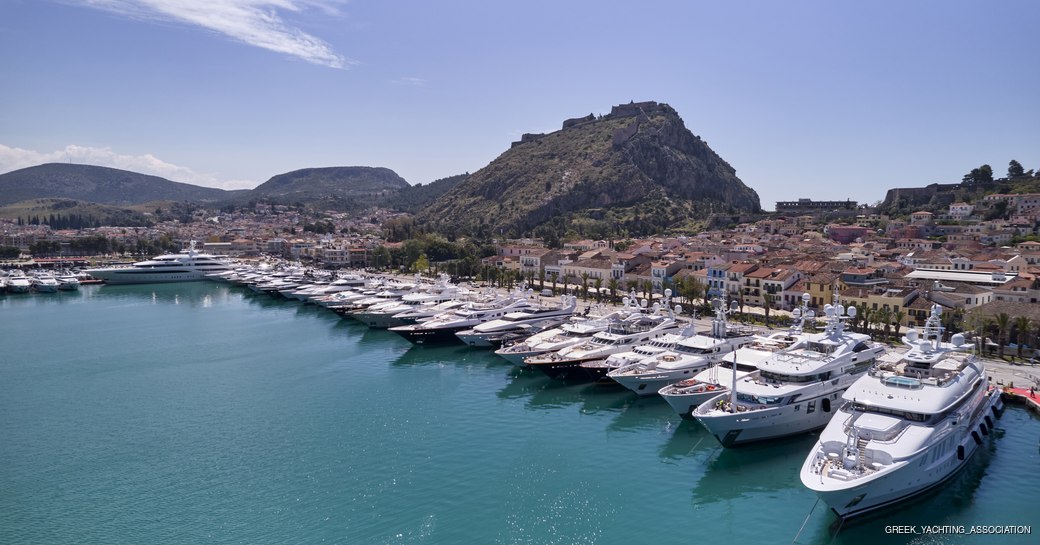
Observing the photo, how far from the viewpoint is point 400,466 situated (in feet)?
102

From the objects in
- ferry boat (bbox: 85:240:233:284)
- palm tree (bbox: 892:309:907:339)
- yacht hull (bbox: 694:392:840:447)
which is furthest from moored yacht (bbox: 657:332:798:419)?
ferry boat (bbox: 85:240:233:284)

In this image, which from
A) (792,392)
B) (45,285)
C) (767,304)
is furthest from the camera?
(45,285)

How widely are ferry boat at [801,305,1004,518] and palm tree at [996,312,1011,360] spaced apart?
14963 mm

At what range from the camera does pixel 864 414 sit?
28.3 meters

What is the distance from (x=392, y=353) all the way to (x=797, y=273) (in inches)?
1873

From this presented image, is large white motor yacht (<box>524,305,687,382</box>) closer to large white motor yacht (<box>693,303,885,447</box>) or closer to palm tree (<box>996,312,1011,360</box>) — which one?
large white motor yacht (<box>693,303,885,447</box>)

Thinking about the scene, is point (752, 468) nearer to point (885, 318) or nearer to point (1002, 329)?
point (885, 318)

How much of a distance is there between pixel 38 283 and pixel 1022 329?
14810 cm

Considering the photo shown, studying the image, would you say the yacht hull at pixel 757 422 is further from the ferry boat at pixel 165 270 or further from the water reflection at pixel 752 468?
the ferry boat at pixel 165 270

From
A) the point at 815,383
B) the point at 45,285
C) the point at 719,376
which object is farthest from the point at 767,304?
the point at 45,285

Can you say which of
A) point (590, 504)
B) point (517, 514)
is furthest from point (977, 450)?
point (517, 514)

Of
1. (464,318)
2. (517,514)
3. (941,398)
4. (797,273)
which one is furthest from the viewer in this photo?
(797,273)

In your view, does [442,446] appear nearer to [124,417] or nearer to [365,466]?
[365,466]

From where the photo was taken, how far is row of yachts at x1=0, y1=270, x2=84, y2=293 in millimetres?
115625
